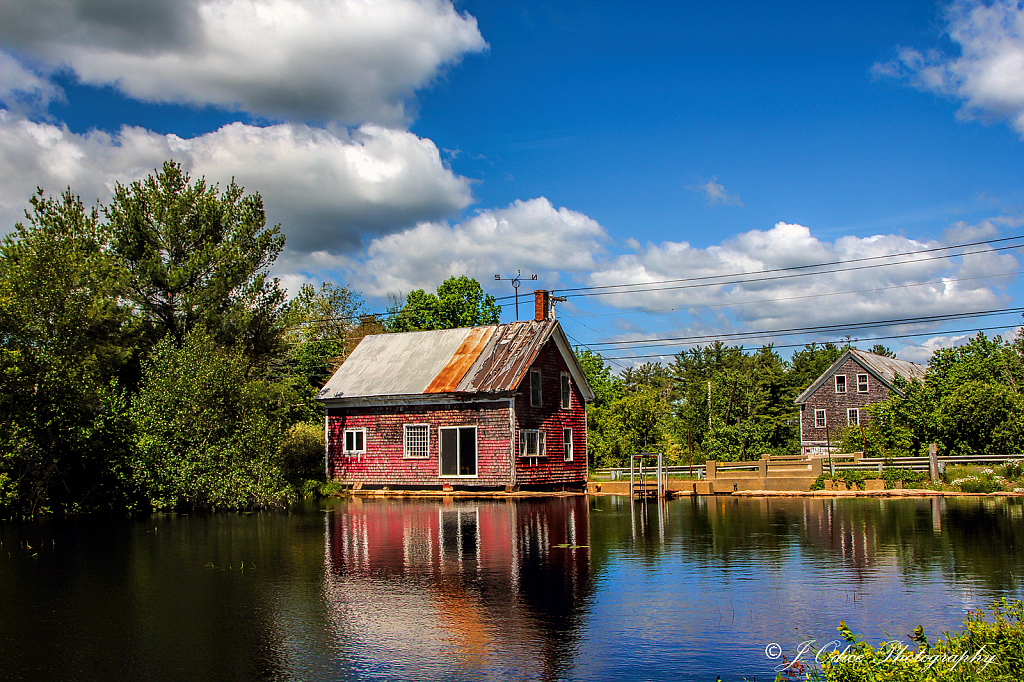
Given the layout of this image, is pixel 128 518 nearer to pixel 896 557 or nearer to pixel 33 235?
pixel 33 235

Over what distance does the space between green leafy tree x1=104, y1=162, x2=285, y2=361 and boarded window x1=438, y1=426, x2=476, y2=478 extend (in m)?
10.4

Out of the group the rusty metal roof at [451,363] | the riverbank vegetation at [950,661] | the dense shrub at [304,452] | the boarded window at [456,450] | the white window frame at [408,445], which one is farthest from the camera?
the dense shrub at [304,452]

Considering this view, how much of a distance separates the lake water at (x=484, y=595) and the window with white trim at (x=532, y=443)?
12.7 meters

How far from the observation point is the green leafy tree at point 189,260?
3650 cm

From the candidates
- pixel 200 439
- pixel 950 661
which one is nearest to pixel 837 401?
pixel 200 439

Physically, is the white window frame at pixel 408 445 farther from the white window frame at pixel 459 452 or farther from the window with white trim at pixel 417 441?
the white window frame at pixel 459 452

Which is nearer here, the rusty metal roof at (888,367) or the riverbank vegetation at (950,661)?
the riverbank vegetation at (950,661)

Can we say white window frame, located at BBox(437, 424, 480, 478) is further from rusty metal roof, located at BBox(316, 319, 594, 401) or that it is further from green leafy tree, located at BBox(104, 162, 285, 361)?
green leafy tree, located at BBox(104, 162, 285, 361)

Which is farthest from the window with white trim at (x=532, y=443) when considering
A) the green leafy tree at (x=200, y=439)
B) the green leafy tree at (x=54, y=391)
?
the green leafy tree at (x=54, y=391)

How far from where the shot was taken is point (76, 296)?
2902 cm

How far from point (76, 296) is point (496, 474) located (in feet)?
58.7

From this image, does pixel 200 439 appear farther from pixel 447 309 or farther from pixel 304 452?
pixel 447 309

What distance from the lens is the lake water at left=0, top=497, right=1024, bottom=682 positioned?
28.2ft

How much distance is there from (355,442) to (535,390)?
30.9ft
